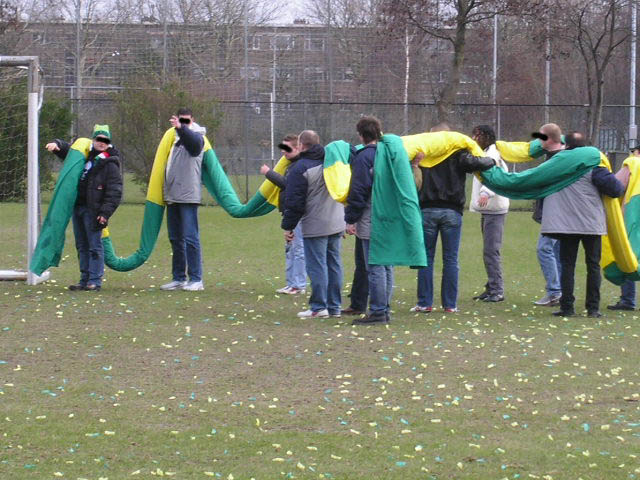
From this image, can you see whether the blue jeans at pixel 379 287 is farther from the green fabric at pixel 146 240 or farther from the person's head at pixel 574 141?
the green fabric at pixel 146 240

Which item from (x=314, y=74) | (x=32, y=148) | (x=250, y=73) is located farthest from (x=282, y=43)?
(x=32, y=148)

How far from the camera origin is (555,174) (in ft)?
32.2

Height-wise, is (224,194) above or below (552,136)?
below

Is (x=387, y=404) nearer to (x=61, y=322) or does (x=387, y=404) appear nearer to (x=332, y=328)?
(x=332, y=328)

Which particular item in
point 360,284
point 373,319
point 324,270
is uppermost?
point 324,270

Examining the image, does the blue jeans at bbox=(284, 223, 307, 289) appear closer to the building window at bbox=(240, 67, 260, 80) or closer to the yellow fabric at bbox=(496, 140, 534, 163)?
the yellow fabric at bbox=(496, 140, 534, 163)

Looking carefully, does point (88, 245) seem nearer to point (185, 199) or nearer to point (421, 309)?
point (185, 199)

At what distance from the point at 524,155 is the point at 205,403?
529cm

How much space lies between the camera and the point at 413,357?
7965 millimetres

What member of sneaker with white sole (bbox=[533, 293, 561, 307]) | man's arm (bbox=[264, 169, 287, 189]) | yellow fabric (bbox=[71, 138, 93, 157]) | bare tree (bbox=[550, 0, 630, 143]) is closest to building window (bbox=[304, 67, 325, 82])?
bare tree (bbox=[550, 0, 630, 143])

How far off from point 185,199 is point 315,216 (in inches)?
89.3

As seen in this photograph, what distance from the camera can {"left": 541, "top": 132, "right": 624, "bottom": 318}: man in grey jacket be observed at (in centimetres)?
977

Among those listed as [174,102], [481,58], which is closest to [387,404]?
[174,102]

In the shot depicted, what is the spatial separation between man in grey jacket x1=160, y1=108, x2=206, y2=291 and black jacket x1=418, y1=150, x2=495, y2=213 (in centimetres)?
Result: 278
